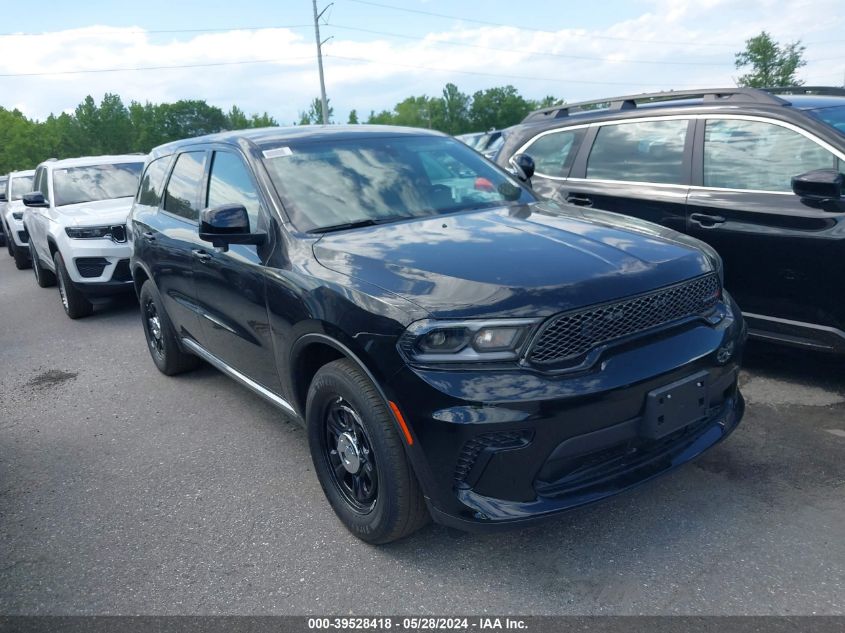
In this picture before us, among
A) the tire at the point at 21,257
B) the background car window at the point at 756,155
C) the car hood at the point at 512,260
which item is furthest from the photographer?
the tire at the point at 21,257

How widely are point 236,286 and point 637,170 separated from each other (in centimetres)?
303

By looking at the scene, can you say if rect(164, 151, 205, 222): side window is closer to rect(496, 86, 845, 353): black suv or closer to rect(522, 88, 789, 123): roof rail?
rect(496, 86, 845, 353): black suv

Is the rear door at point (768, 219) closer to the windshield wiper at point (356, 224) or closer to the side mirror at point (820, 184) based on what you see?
the side mirror at point (820, 184)

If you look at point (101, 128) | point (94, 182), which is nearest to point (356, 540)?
point (94, 182)

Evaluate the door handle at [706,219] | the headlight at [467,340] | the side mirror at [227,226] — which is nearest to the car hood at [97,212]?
the side mirror at [227,226]

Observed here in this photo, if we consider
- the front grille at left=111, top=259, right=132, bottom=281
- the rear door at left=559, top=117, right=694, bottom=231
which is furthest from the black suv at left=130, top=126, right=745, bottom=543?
the front grille at left=111, top=259, right=132, bottom=281

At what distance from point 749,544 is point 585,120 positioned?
12.1 feet

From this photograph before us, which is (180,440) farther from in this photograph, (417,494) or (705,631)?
(705,631)

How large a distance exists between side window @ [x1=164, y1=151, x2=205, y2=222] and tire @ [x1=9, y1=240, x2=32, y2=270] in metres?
9.74

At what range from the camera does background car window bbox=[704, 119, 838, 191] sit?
14.1 ft

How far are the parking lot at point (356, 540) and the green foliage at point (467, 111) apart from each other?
341 feet

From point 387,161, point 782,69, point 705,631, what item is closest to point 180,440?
point 387,161

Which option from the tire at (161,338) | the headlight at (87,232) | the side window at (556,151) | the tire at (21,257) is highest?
the side window at (556,151)

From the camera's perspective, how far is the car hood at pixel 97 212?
7.93 metres
